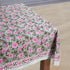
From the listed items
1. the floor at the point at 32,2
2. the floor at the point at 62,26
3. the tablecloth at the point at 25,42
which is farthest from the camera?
the floor at the point at 32,2

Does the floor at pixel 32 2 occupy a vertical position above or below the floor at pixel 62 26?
above

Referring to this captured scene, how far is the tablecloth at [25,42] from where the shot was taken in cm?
90

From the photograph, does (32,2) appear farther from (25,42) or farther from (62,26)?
(25,42)

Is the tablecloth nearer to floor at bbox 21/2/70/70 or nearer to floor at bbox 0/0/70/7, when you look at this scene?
floor at bbox 21/2/70/70

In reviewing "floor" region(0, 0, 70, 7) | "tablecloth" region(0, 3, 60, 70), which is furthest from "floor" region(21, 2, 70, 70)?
"tablecloth" region(0, 3, 60, 70)

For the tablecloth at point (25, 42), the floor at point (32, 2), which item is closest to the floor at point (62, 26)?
the floor at point (32, 2)

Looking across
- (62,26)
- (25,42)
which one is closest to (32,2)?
(62,26)

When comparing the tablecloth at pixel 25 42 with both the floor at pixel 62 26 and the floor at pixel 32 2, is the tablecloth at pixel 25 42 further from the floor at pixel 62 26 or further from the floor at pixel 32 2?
the floor at pixel 32 2

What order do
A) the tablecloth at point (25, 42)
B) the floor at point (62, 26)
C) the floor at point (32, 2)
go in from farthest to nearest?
the floor at point (32, 2) → the floor at point (62, 26) → the tablecloth at point (25, 42)

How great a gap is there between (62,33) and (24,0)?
7.10ft

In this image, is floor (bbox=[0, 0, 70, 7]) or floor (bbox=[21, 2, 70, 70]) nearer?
floor (bbox=[21, 2, 70, 70])

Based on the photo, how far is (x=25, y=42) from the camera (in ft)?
3.06

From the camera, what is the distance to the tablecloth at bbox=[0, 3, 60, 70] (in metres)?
0.90

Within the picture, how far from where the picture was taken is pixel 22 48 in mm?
924
